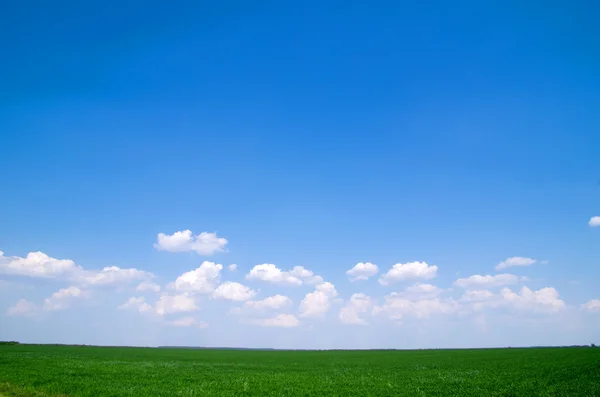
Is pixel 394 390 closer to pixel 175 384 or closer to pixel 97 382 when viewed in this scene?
pixel 175 384

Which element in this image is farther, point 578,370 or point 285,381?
point 578,370

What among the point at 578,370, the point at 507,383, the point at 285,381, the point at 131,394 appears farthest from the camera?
the point at 578,370

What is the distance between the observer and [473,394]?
23.9 m

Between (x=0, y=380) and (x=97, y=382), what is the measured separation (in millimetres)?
6944

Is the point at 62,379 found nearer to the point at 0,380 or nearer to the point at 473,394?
the point at 0,380

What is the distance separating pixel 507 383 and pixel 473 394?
18.0 feet

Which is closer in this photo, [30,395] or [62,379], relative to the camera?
[30,395]

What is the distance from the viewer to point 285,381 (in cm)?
2994

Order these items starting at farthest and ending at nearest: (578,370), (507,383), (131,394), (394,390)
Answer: (578,370) < (507,383) < (394,390) < (131,394)

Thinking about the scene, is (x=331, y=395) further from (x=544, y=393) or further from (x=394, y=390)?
(x=544, y=393)

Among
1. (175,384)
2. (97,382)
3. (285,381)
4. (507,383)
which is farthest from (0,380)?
(507,383)

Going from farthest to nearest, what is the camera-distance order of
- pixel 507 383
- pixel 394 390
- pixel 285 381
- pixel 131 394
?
pixel 285 381
pixel 507 383
pixel 394 390
pixel 131 394

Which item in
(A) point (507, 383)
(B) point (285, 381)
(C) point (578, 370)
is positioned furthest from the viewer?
(C) point (578, 370)

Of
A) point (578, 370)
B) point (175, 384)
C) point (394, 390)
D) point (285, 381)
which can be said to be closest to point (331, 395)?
point (394, 390)
